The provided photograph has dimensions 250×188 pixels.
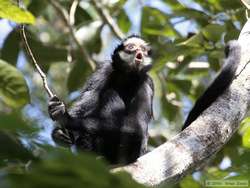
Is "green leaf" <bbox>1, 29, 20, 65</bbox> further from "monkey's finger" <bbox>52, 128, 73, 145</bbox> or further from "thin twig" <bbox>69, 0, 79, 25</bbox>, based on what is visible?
"monkey's finger" <bbox>52, 128, 73, 145</bbox>

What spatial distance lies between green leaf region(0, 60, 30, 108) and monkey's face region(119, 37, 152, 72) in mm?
1960

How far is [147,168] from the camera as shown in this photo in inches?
96.5

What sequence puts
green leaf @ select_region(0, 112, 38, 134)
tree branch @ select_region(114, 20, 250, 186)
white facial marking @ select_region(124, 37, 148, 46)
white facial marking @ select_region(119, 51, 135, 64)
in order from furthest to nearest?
white facial marking @ select_region(124, 37, 148, 46)
white facial marking @ select_region(119, 51, 135, 64)
tree branch @ select_region(114, 20, 250, 186)
green leaf @ select_region(0, 112, 38, 134)

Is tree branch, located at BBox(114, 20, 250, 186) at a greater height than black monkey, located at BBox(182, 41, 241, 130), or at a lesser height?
greater

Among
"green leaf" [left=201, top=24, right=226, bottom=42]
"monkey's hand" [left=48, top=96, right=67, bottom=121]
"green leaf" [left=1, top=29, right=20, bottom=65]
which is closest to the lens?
"monkey's hand" [left=48, top=96, right=67, bottom=121]

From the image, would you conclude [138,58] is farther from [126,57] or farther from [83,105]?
[83,105]

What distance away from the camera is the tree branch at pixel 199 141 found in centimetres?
246

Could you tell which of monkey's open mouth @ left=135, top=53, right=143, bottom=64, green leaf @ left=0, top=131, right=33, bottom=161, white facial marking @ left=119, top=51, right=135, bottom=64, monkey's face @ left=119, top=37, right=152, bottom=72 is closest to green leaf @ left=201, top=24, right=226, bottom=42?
monkey's face @ left=119, top=37, right=152, bottom=72

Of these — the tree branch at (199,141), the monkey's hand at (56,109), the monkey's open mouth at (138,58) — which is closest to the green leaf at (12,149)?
the tree branch at (199,141)

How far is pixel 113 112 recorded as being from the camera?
17.7 ft

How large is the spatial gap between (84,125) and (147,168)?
2.71 metres

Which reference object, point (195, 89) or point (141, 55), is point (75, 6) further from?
point (195, 89)

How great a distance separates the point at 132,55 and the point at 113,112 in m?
1.16

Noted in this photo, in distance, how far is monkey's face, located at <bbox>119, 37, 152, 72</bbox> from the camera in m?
→ 6.09
